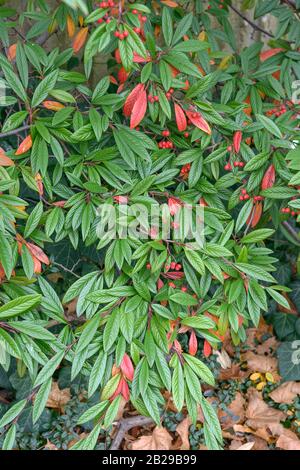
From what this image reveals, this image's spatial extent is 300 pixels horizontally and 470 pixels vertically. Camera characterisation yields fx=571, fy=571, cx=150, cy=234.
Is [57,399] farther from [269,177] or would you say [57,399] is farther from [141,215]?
[269,177]

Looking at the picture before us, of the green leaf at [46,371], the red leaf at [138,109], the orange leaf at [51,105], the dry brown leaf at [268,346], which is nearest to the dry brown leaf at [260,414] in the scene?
the dry brown leaf at [268,346]

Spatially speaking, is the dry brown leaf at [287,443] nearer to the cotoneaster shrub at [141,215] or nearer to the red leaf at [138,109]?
the cotoneaster shrub at [141,215]

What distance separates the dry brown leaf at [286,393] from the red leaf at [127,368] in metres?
0.79

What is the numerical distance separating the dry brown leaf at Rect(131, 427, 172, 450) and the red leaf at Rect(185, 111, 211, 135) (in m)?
1.02

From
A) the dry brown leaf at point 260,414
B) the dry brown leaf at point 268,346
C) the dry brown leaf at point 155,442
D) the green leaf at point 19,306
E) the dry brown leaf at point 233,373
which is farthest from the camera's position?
the dry brown leaf at point 268,346

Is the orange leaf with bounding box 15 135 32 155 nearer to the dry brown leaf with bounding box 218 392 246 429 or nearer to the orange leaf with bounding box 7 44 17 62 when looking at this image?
the orange leaf with bounding box 7 44 17 62

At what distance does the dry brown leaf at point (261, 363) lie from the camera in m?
2.19

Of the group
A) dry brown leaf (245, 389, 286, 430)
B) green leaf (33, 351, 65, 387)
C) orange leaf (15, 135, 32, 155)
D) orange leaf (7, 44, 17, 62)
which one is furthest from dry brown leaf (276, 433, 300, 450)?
orange leaf (7, 44, 17, 62)

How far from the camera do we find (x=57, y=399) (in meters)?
2.04

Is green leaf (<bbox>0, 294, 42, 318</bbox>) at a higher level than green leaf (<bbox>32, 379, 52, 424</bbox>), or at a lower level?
higher

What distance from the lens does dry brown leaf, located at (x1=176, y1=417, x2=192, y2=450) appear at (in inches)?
74.9

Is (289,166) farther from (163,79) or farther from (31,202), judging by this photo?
(31,202)

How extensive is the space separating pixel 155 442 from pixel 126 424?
12 centimetres

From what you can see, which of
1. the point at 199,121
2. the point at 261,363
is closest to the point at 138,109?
the point at 199,121
